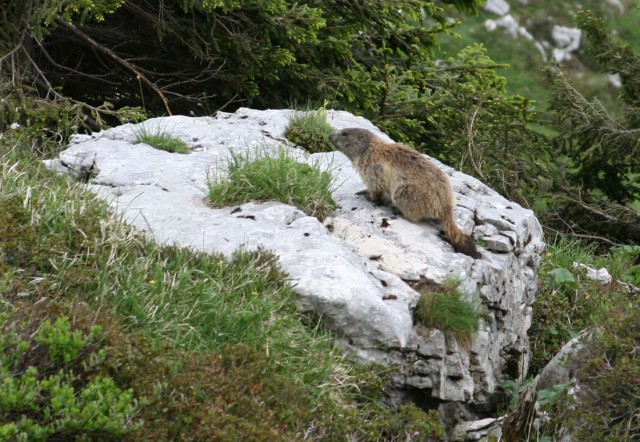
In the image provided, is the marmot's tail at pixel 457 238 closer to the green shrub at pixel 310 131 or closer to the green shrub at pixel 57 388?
the green shrub at pixel 310 131

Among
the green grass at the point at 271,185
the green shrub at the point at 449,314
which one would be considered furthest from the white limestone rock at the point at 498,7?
the green shrub at the point at 449,314

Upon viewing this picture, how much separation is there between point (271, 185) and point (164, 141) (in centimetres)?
161

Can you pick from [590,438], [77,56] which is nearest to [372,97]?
[77,56]

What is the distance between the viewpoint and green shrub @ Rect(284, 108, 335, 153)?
30.3 ft

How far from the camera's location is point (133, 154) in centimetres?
848

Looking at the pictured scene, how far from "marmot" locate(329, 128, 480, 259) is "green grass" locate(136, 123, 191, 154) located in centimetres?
148

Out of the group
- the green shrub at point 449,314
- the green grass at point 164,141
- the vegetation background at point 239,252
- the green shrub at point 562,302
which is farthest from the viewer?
the green shrub at point 562,302

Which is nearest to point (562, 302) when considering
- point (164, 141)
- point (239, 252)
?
point (239, 252)

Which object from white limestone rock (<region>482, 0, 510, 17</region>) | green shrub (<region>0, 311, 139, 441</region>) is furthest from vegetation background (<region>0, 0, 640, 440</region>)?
white limestone rock (<region>482, 0, 510, 17</region>)

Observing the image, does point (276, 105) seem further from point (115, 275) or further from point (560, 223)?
point (115, 275)

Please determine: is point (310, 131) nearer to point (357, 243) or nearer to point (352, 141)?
point (352, 141)

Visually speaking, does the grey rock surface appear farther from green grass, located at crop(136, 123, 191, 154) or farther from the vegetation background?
the vegetation background

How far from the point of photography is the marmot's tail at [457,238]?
25.2 feet

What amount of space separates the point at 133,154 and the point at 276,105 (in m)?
4.60
